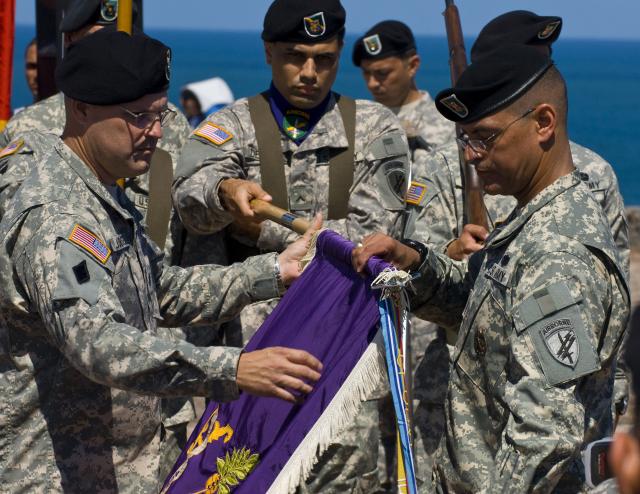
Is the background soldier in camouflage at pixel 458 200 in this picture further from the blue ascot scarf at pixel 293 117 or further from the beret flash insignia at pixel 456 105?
the beret flash insignia at pixel 456 105

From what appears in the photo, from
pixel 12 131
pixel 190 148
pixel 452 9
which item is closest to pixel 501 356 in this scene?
pixel 190 148

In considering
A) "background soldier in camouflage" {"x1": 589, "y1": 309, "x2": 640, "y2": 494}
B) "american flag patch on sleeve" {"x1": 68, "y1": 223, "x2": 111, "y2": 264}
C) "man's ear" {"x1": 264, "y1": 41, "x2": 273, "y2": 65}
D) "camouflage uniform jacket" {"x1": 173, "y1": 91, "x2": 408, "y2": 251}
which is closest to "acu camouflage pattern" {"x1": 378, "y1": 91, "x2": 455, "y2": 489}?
"camouflage uniform jacket" {"x1": 173, "y1": 91, "x2": 408, "y2": 251}

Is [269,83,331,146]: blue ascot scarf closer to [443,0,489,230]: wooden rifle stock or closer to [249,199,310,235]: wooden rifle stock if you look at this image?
[443,0,489,230]: wooden rifle stock

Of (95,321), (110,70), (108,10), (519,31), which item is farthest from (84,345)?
(519,31)

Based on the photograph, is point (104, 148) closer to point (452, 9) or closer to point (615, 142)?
point (452, 9)

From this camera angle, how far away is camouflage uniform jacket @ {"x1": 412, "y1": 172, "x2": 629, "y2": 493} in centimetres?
365

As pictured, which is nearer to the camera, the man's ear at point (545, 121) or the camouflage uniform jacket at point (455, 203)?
the man's ear at point (545, 121)

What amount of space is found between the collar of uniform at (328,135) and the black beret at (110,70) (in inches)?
65.0

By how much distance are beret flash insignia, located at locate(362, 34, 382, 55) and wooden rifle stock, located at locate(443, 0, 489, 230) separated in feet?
10.1

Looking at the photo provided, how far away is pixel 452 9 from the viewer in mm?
6422

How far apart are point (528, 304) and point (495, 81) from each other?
744 millimetres

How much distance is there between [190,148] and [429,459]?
1.93 meters

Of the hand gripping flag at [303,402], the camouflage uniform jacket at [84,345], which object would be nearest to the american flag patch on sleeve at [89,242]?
the camouflage uniform jacket at [84,345]

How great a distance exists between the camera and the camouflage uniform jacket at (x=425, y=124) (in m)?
8.70
